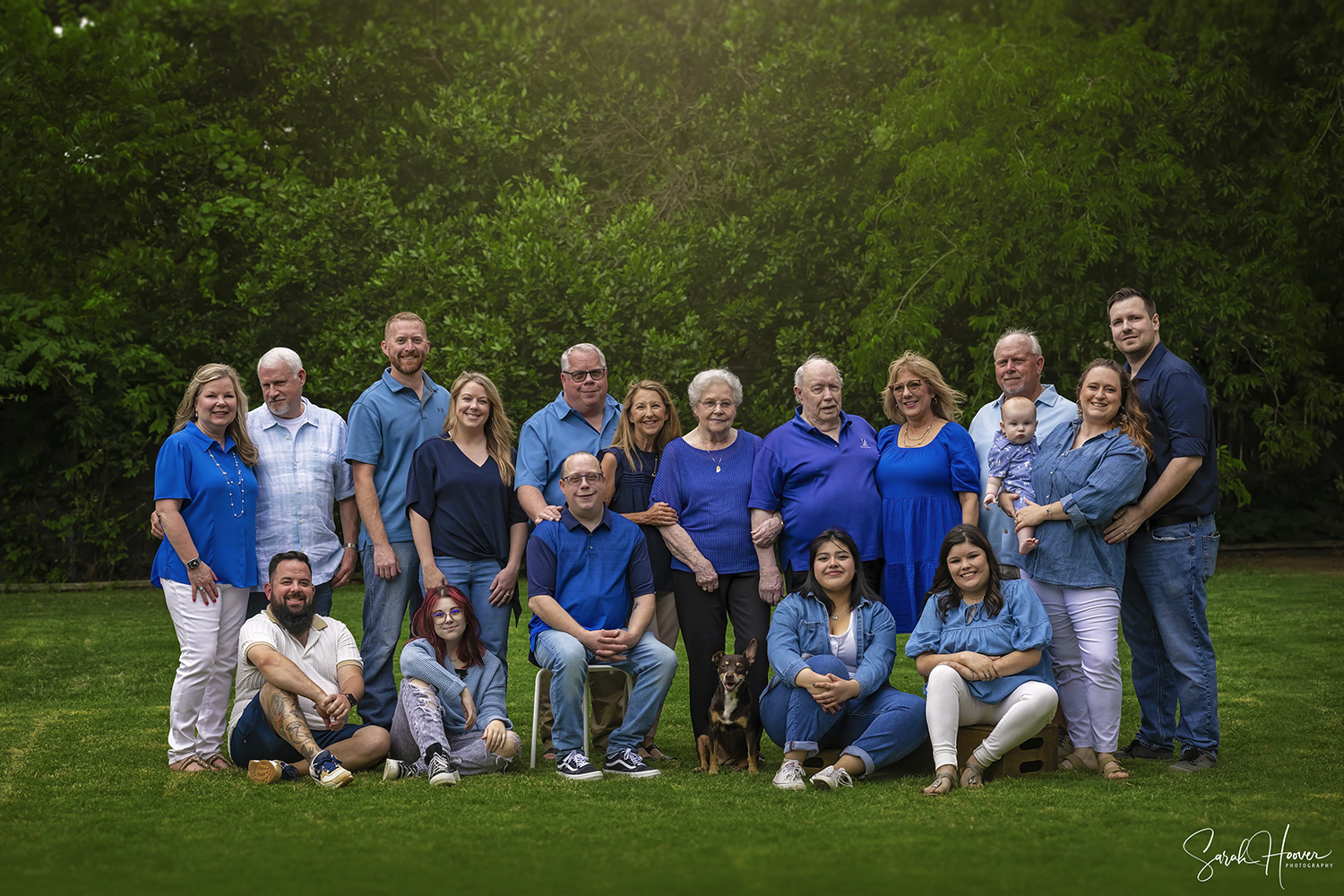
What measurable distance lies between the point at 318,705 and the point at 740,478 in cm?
207

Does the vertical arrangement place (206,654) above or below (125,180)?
below

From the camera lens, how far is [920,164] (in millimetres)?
12562

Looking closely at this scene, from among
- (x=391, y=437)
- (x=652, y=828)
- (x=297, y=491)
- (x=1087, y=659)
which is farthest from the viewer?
(x=391, y=437)

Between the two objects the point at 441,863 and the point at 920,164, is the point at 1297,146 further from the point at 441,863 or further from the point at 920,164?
the point at 441,863

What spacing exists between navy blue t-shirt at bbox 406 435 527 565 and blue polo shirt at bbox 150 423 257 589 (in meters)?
0.76

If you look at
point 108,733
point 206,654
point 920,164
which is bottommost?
point 108,733

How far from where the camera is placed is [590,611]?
5.47 metres

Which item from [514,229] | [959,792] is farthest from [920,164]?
[959,792]

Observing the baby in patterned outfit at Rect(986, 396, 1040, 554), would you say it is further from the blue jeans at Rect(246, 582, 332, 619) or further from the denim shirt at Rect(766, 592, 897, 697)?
the blue jeans at Rect(246, 582, 332, 619)

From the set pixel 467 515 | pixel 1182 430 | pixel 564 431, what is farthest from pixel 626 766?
pixel 1182 430

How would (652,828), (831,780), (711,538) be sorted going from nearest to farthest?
(652,828) → (831,780) → (711,538)

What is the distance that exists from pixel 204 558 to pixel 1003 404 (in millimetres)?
3650

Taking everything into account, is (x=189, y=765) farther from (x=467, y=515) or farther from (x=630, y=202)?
(x=630, y=202)

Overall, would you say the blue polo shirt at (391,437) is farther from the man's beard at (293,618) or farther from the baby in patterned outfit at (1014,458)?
the baby in patterned outfit at (1014,458)
